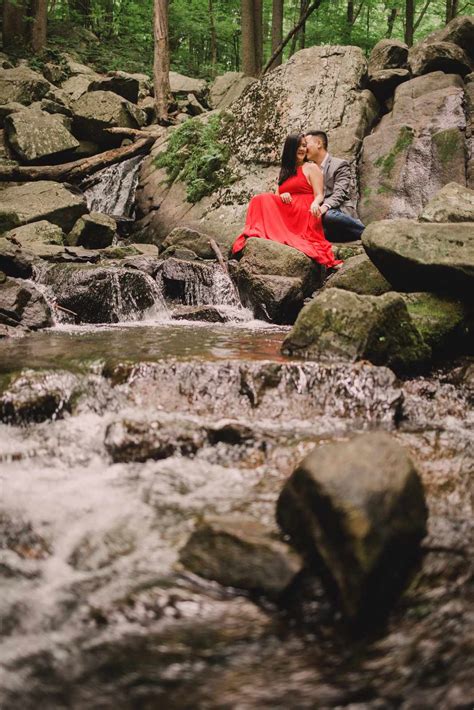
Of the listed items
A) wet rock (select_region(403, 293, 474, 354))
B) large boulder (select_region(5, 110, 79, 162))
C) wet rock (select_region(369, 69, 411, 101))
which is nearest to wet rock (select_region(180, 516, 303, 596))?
wet rock (select_region(403, 293, 474, 354))

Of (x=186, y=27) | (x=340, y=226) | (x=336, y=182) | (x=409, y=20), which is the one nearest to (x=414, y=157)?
(x=336, y=182)

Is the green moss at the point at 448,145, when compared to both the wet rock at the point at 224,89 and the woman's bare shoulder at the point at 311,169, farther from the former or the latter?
the wet rock at the point at 224,89

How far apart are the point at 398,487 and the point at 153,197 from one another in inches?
449

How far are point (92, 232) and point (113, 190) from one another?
3.26 m

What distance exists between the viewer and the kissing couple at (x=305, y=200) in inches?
341

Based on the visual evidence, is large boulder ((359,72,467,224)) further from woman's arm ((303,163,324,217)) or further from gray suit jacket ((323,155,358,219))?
woman's arm ((303,163,324,217))

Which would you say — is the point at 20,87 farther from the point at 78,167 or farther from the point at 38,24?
the point at 38,24

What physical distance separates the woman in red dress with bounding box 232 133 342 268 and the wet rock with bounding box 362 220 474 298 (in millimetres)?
2800

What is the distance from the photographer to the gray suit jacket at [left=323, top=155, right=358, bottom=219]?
8.82 meters

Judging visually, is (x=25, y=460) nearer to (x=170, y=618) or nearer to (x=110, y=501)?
(x=110, y=501)

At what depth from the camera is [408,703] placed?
5.69ft

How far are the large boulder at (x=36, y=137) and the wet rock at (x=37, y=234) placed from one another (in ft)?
12.0

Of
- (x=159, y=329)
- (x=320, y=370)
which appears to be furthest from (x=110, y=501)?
(x=159, y=329)

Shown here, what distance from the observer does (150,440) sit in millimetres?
3529
